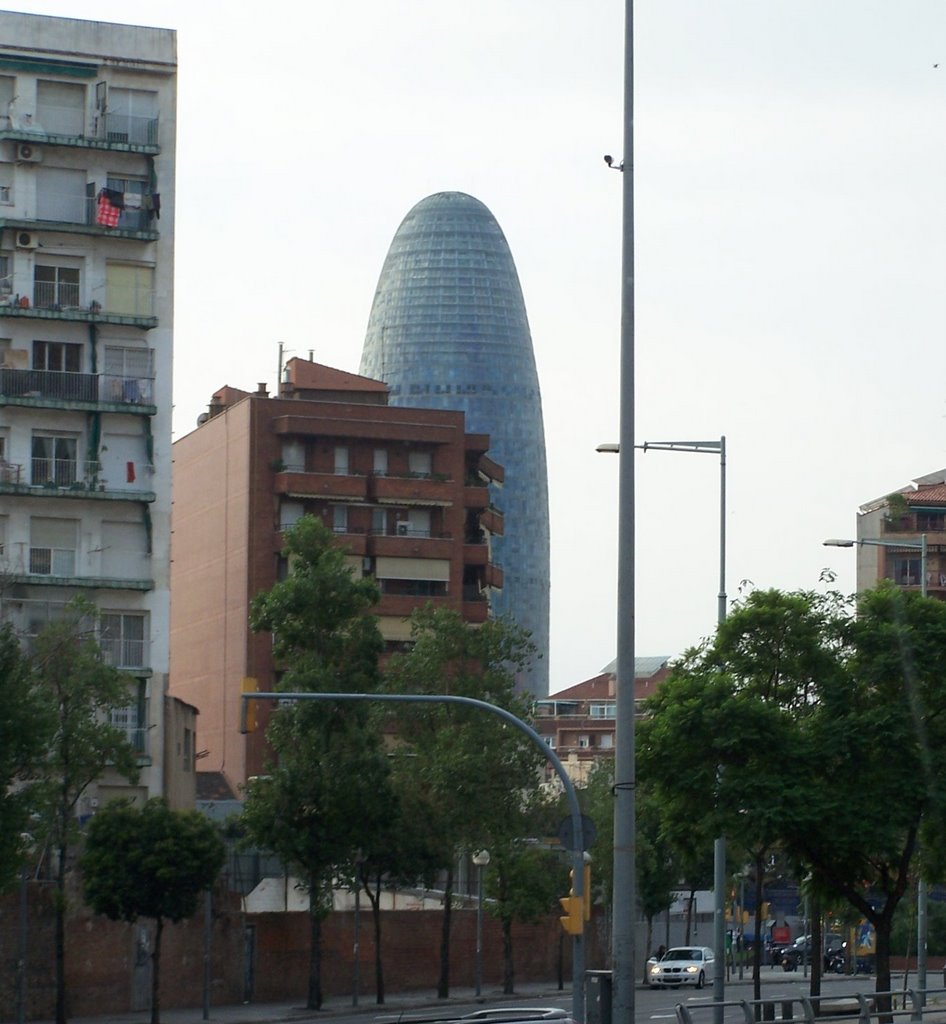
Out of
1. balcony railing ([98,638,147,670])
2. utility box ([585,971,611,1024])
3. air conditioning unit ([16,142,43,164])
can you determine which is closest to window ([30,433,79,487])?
balcony railing ([98,638,147,670])

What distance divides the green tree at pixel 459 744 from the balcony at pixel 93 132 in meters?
17.7

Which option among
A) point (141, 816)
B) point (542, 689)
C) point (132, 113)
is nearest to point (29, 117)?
point (132, 113)

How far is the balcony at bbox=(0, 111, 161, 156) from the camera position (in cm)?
5947

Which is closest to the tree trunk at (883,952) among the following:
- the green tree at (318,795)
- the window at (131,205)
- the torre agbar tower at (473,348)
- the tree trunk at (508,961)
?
the green tree at (318,795)

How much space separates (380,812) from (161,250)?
21.5 metres

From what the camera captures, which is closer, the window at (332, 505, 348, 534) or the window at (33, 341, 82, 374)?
the window at (33, 341, 82, 374)

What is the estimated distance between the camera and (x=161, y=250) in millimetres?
61719

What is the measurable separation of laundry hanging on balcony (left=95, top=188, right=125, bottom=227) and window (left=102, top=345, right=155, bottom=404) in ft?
12.5

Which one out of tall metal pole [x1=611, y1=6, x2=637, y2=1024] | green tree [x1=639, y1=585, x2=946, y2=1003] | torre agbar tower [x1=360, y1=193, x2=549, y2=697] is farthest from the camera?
torre agbar tower [x1=360, y1=193, x2=549, y2=697]

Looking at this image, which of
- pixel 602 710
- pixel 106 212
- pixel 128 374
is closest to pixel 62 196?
pixel 106 212

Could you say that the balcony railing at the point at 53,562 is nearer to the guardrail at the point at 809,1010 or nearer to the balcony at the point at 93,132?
the balcony at the point at 93,132

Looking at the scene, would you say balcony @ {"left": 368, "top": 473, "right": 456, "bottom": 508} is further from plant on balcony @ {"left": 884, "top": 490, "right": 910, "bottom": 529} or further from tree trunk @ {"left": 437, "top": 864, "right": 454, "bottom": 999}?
tree trunk @ {"left": 437, "top": 864, "right": 454, "bottom": 999}

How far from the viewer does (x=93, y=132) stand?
60.4m

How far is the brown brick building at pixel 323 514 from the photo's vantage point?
90.4 metres
